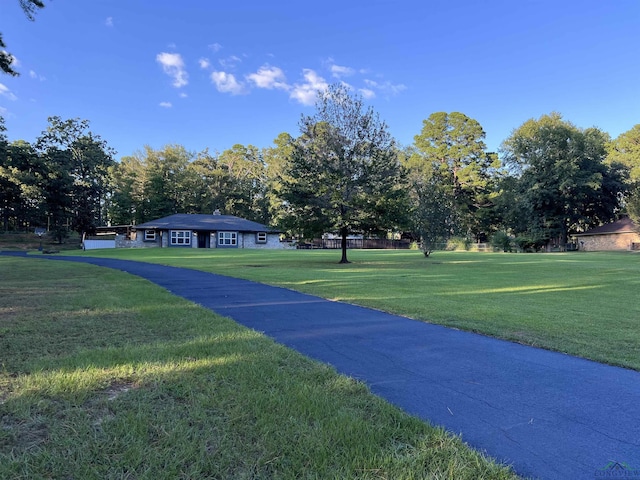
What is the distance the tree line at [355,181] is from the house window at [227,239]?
13.0 m

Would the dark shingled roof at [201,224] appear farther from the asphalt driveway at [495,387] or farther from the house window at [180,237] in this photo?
the asphalt driveway at [495,387]

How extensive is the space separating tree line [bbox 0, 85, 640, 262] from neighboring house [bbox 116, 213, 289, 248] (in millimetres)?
8665

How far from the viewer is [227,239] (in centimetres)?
4622

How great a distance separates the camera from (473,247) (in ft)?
160

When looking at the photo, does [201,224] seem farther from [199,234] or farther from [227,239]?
[227,239]

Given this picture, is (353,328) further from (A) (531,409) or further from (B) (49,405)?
(B) (49,405)

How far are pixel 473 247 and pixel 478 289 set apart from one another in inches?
1589

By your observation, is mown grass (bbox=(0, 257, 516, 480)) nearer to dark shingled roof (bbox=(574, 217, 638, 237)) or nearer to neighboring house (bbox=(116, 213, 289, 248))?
neighboring house (bbox=(116, 213, 289, 248))

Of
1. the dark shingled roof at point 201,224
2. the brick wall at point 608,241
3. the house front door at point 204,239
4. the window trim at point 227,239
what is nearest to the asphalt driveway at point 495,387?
the dark shingled roof at point 201,224

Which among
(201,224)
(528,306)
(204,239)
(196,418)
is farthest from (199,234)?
(196,418)

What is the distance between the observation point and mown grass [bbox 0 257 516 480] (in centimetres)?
233

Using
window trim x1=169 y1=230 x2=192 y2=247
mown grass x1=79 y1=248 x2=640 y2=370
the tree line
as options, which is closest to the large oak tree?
the tree line

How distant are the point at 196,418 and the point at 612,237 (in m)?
54.1

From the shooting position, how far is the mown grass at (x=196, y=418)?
233cm
